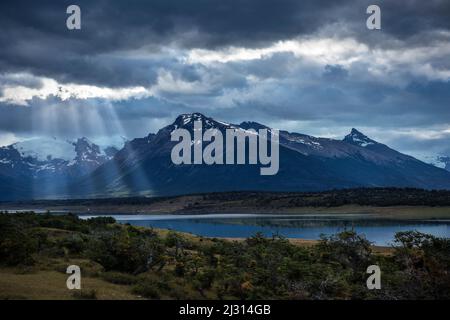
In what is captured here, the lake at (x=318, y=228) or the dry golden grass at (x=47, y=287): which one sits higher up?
the dry golden grass at (x=47, y=287)

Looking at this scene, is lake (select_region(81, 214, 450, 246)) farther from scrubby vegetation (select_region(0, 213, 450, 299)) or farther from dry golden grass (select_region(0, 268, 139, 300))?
dry golden grass (select_region(0, 268, 139, 300))

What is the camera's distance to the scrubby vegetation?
3628 cm

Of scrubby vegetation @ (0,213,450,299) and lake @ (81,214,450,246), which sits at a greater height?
scrubby vegetation @ (0,213,450,299)

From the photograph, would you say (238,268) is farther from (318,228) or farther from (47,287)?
(318,228)

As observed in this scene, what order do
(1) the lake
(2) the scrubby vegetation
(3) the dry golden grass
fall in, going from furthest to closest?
(1) the lake, (2) the scrubby vegetation, (3) the dry golden grass

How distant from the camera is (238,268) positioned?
41875 millimetres

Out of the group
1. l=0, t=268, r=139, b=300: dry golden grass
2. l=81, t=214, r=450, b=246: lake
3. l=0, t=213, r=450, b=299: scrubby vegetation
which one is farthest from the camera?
l=81, t=214, r=450, b=246: lake

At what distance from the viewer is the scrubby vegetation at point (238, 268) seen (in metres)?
36.3

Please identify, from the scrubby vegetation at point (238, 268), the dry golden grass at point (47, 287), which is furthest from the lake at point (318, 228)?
the dry golden grass at point (47, 287)

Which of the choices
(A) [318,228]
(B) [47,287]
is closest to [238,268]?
(B) [47,287]

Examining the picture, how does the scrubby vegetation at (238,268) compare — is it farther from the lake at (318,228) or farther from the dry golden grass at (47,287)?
the lake at (318,228)

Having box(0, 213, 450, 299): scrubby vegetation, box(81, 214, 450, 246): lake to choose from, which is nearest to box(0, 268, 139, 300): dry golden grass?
box(0, 213, 450, 299): scrubby vegetation

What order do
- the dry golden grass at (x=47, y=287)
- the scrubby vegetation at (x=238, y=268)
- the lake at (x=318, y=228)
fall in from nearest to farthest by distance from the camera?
the dry golden grass at (x=47, y=287) → the scrubby vegetation at (x=238, y=268) → the lake at (x=318, y=228)
